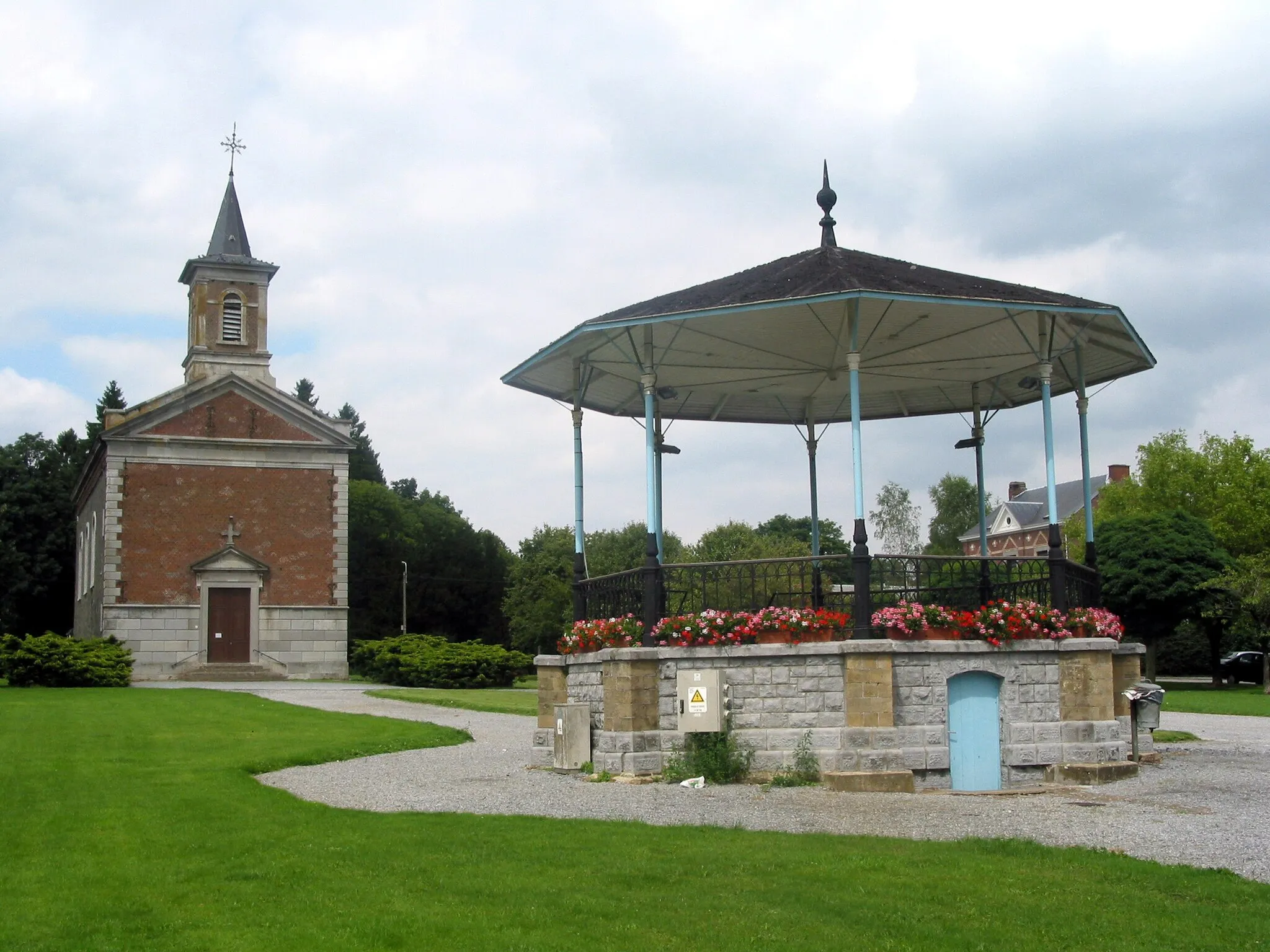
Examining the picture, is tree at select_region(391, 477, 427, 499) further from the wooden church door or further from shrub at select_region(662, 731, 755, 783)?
shrub at select_region(662, 731, 755, 783)

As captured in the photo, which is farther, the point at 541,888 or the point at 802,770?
the point at 802,770

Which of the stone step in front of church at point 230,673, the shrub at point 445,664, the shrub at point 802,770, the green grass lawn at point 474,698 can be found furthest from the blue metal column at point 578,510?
the stone step in front of church at point 230,673

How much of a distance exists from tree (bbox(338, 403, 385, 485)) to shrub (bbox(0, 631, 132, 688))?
43.8m

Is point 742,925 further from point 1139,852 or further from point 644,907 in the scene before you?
point 1139,852

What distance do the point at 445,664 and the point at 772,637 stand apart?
26745mm

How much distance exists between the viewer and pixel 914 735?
43.1 ft

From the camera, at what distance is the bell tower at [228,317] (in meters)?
48.8

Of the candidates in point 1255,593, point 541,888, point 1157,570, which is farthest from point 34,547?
point 541,888

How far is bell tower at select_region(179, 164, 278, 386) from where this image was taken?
4878 centimetres

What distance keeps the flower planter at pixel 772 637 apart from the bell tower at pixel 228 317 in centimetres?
3829

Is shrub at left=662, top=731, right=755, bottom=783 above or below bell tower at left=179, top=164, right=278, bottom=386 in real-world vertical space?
below

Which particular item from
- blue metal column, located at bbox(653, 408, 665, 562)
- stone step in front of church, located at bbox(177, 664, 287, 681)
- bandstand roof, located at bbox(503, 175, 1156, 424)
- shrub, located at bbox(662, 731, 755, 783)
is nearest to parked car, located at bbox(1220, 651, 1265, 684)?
stone step in front of church, located at bbox(177, 664, 287, 681)

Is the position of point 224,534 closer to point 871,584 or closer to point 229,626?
point 229,626

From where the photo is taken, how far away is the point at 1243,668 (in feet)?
172
